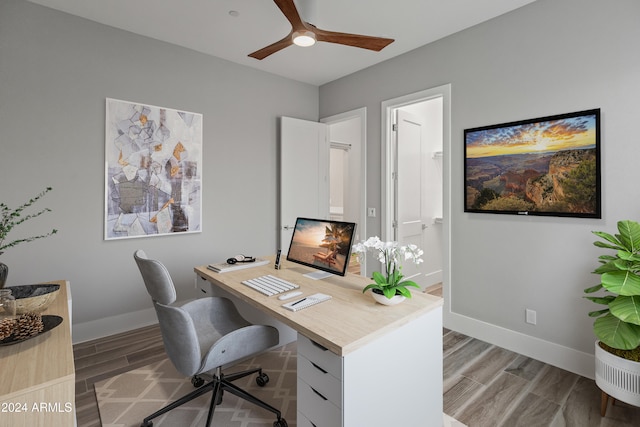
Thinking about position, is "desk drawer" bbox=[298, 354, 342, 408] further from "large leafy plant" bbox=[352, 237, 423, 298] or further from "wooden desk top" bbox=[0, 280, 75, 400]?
"wooden desk top" bbox=[0, 280, 75, 400]

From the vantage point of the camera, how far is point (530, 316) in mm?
2590

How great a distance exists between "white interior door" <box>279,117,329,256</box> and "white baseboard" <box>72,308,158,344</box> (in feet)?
5.25

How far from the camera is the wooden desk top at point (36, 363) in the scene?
0.94 m

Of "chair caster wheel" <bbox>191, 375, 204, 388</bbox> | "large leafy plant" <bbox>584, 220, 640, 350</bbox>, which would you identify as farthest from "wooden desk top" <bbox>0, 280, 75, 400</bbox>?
"large leafy plant" <bbox>584, 220, 640, 350</bbox>

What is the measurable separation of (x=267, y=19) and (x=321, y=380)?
2769 mm

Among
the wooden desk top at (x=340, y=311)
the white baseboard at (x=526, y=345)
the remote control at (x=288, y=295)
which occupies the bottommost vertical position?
the white baseboard at (x=526, y=345)

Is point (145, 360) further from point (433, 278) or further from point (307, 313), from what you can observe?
point (433, 278)

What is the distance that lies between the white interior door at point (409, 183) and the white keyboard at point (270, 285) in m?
2.05

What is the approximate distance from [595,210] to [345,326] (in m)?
2.05

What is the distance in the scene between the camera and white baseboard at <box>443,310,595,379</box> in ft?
7.63

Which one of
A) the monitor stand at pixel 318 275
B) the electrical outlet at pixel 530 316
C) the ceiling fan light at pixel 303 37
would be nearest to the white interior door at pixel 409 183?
the electrical outlet at pixel 530 316

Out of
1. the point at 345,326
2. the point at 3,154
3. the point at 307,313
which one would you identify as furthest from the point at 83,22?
the point at 345,326

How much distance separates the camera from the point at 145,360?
254 centimetres

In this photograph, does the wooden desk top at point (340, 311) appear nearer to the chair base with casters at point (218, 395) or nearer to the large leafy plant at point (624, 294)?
the chair base with casters at point (218, 395)
